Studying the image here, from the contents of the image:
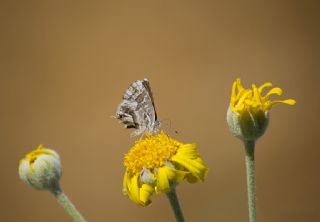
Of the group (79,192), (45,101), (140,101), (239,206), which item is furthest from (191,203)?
(140,101)

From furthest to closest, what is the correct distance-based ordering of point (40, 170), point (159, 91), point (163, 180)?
point (159, 91) < point (40, 170) < point (163, 180)

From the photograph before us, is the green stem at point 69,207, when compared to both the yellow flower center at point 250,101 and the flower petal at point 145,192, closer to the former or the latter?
the flower petal at point 145,192

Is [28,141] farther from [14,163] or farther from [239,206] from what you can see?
[239,206]

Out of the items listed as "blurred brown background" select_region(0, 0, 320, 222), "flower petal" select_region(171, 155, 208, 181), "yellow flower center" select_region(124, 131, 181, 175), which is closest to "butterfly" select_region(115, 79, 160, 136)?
"yellow flower center" select_region(124, 131, 181, 175)

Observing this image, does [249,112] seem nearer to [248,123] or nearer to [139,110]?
[248,123]

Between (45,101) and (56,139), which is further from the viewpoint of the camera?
(45,101)

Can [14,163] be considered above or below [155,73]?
below

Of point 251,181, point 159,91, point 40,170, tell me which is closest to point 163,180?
point 251,181

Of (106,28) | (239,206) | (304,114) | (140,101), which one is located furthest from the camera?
(106,28)
